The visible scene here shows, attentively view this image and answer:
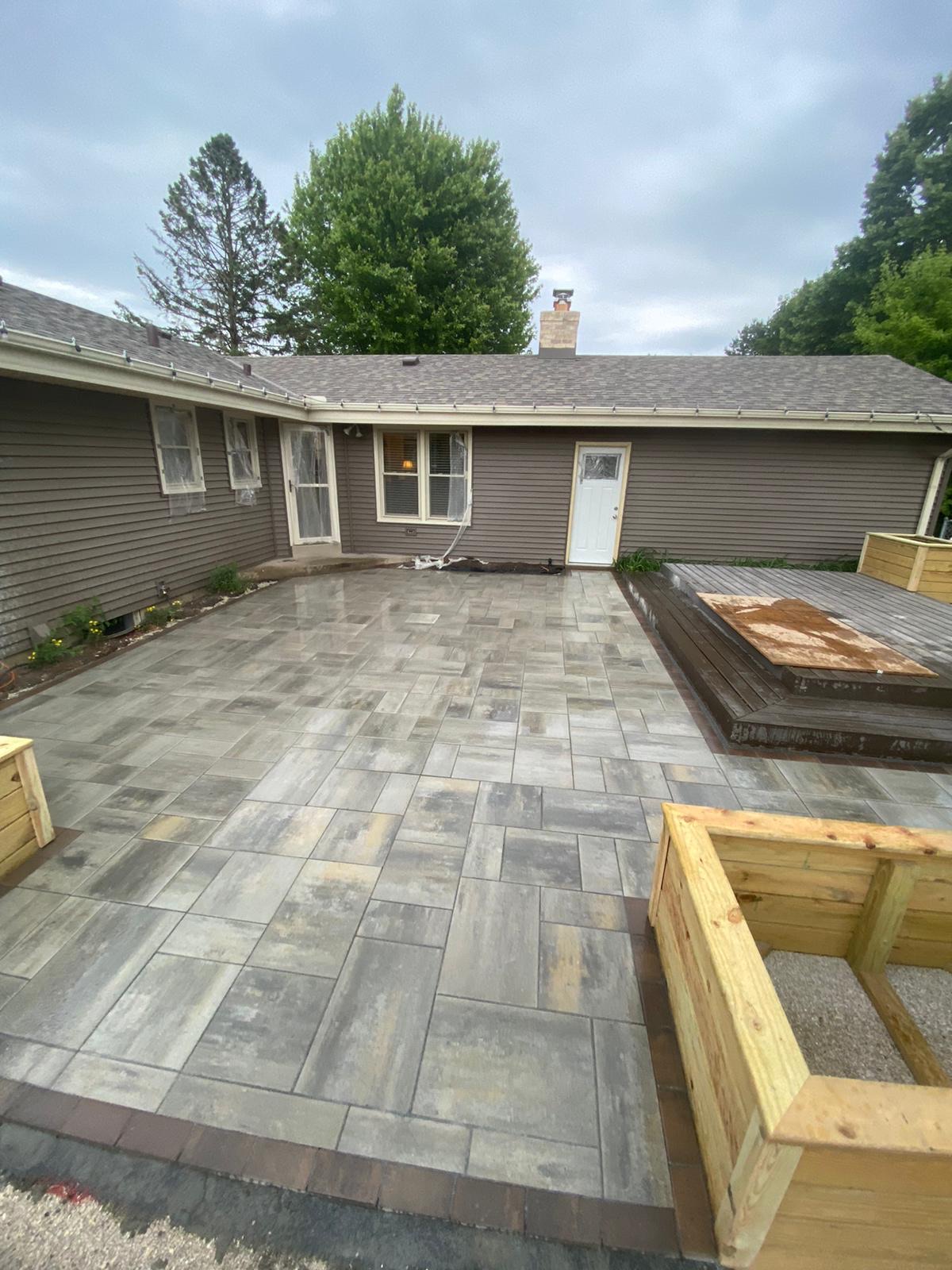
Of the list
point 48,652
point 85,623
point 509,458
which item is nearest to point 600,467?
point 509,458

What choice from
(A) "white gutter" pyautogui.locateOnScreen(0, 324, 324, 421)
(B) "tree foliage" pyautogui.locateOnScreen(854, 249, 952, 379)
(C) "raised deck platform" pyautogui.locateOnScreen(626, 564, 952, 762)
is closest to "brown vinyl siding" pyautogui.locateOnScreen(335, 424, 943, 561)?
(C) "raised deck platform" pyautogui.locateOnScreen(626, 564, 952, 762)

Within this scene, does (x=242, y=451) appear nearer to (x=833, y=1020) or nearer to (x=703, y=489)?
(x=703, y=489)

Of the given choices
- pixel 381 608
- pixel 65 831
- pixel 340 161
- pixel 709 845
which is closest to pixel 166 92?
pixel 340 161

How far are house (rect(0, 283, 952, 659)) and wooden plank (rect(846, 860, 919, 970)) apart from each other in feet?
19.2

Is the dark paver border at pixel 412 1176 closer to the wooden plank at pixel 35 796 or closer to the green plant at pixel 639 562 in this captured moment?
the wooden plank at pixel 35 796

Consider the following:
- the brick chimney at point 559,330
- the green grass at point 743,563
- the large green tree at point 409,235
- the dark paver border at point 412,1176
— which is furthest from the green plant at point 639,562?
the large green tree at point 409,235

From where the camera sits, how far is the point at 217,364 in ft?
21.9

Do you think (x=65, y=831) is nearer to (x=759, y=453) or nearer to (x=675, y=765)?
(x=675, y=765)

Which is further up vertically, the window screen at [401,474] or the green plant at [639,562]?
the window screen at [401,474]

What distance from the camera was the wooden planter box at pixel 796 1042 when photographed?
0.94 metres

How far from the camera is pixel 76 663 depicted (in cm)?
426

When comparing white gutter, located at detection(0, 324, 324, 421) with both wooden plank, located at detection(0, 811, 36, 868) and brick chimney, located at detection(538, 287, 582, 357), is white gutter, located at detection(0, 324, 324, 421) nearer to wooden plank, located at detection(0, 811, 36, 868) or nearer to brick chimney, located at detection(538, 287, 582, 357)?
wooden plank, located at detection(0, 811, 36, 868)

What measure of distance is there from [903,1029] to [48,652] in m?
5.39

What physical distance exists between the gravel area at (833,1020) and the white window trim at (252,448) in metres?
7.18
